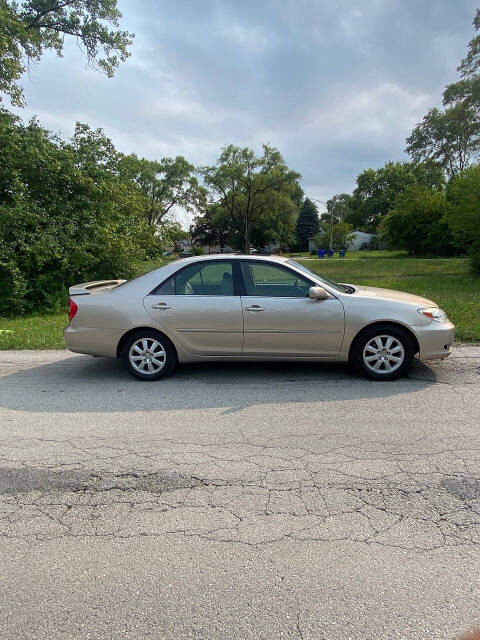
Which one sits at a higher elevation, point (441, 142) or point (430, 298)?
point (441, 142)

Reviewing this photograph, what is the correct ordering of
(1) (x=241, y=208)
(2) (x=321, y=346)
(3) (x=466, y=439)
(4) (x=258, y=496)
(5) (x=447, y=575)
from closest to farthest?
(5) (x=447, y=575)
(4) (x=258, y=496)
(3) (x=466, y=439)
(2) (x=321, y=346)
(1) (x=241, y=208)

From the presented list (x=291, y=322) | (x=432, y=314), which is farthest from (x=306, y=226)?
(x=291, y=322)

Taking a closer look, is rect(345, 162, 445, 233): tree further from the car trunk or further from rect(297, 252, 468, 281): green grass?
the car trunk

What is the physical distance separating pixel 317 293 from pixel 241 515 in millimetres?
3031

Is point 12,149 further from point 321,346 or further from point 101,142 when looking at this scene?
point 321,346

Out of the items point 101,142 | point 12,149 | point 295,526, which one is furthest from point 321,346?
point 101,142

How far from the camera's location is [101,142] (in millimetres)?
13250

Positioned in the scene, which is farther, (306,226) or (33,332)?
(306,226)

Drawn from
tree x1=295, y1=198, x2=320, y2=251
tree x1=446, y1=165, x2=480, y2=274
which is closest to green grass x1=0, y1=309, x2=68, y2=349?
tree x1=446, y1=165, x2=480, y2=274

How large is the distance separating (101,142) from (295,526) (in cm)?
1351

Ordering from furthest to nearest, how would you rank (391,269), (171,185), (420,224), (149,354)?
1. (171,185)
2. (420,224)
3. (391,269)
4. (149,354)

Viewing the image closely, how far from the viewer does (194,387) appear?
16.6 ft

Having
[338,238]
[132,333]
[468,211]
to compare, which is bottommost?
[132,333]

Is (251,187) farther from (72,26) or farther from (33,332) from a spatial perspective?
(33,332)
